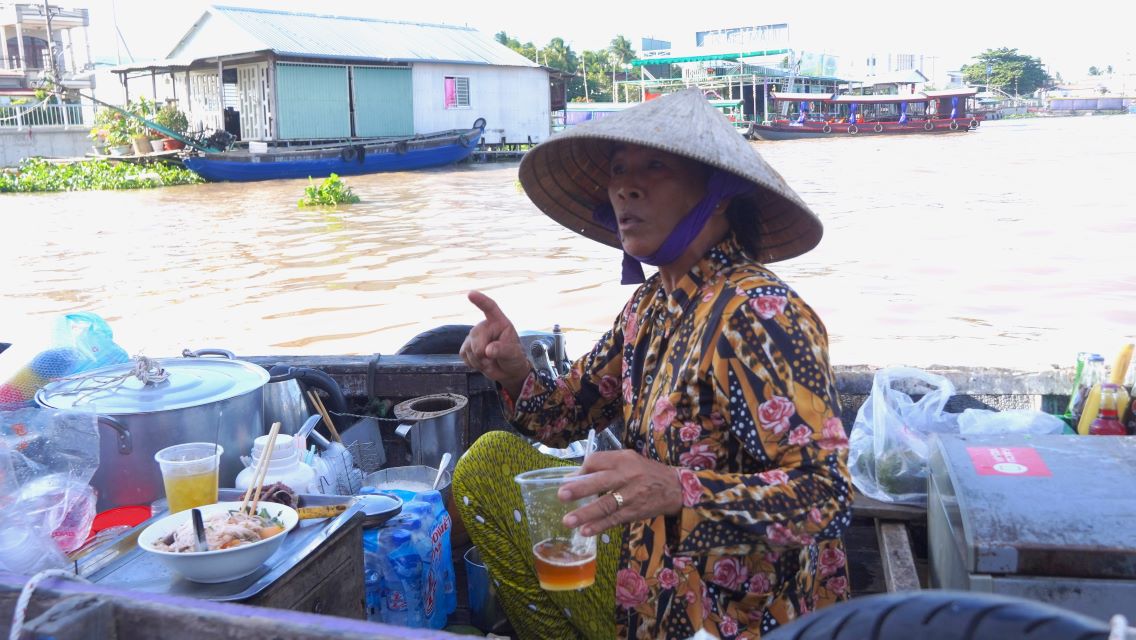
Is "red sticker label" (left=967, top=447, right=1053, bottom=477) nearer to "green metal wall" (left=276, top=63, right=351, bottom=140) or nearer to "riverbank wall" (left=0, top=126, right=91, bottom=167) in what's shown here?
"green metal wall" (left=276, top=63, right=351, bottom=140)

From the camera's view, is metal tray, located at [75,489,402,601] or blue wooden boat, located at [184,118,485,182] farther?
blue wooden boat, located at [184,118,485,182]

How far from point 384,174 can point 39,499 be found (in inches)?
924

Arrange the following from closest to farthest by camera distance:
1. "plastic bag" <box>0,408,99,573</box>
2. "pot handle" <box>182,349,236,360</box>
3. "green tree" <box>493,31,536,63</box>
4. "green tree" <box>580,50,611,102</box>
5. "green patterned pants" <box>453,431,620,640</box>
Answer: "plastic bag" <box>0,408,99,573</box>, "green patterned pants" <box>453,431,620,640</box>, "pot handle" <box>182,349,236,360</box>, "green tree" <box>493,31,536,63</box>, "green tree" <box>580,50,611,102</box>

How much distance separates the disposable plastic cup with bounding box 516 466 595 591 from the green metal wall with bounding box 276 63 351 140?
23771 millimetres

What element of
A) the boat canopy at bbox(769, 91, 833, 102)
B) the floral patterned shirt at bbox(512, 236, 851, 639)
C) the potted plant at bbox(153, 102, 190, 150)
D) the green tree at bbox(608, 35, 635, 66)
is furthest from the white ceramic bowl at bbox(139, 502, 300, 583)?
the green tree at bbox(608, 35, 635, 66)

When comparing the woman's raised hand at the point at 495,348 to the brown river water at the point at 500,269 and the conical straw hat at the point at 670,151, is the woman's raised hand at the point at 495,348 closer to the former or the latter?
the conical straw hat at the point at 670,151

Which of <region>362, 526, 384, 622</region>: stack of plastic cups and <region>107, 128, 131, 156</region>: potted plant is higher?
<region>107, 128, 131, 156</region>: potted plant

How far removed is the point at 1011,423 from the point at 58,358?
277cm

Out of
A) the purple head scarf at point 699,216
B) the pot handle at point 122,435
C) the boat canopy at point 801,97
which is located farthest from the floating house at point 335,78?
the purple head scarf at point 699,216

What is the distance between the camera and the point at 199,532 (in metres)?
1.66

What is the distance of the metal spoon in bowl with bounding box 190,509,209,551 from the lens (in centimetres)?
165

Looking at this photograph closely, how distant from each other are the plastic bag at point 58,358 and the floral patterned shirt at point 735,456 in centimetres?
175

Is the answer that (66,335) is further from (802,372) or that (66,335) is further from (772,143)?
(772,143)

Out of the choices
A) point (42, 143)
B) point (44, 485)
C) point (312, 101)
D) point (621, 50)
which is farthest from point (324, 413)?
point (621, 50)
